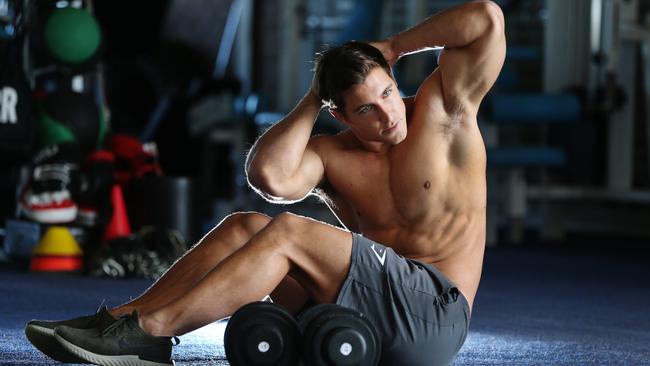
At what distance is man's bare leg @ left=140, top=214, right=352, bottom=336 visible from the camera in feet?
6.89

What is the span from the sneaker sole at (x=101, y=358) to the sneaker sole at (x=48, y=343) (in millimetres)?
22

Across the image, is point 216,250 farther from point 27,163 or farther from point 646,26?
point 646,26

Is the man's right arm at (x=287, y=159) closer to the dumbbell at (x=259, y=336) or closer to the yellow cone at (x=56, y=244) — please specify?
the dumbbell at (x=259, y=336)

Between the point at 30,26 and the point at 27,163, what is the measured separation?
83cm

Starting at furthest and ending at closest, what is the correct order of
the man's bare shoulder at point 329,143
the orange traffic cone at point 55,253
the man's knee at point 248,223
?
the orange traffic cone at point 55,253, the man's bare shoulder at point 329,143, the man's knee at point 248,223

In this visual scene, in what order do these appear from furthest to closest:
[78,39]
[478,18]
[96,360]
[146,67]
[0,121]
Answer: [146,67]
[78,39]
[0,121]
[478,18]
[96,360]

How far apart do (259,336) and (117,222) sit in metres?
2.89

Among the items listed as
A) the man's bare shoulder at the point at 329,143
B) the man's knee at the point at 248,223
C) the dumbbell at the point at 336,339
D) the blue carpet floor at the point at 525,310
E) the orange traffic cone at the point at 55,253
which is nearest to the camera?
the dumbbell at the point at 336,339

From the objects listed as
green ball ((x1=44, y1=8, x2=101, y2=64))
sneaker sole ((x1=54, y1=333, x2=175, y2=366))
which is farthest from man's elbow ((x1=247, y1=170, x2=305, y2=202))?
green ball ((x1=44, y1=8, x2=101, y2=64))

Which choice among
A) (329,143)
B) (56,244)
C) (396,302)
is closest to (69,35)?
(56,244)

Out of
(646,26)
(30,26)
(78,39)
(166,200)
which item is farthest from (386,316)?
(646,26)

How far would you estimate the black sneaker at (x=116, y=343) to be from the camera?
2.07 m

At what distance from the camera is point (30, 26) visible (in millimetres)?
5426

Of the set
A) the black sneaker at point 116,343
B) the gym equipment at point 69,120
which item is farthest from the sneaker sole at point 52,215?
the black sneaker at point 116,343
